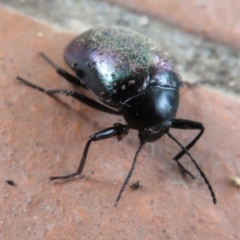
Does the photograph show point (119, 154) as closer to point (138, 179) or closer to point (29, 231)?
point (138, 179)

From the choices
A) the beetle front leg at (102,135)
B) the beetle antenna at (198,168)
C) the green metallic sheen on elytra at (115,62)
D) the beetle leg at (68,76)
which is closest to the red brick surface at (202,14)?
the green metallic sheen on elytra at (115,62)

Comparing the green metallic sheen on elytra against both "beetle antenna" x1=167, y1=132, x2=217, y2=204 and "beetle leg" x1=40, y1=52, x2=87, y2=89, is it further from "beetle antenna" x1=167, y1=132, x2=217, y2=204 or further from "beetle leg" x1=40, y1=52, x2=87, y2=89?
"beetle antenna" x1=167, y1=132, x2=217, y2=204

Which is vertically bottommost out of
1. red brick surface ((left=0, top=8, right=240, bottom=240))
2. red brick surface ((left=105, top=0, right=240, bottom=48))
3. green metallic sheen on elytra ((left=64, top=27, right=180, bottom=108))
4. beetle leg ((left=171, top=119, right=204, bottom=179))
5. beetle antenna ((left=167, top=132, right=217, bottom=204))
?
red brick surface ((left=0, top=8, right=240, bottom=240))

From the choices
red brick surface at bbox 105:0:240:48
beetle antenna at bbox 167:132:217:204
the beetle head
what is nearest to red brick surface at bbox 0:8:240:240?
A: beetle antenna at bbox 167:132:217:204

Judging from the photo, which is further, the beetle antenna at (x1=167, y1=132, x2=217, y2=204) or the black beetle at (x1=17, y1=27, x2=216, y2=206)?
the black beetle at (x1=17, y1=27, x2=216, y2=206)

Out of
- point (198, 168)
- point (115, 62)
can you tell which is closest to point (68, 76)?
point (115, 62)

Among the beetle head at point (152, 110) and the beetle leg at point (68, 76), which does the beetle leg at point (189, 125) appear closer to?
the beetle head at point (152, 110)
